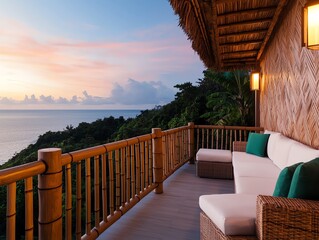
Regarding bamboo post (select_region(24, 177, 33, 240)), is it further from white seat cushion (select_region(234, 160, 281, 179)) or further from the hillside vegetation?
the hillside vegetation

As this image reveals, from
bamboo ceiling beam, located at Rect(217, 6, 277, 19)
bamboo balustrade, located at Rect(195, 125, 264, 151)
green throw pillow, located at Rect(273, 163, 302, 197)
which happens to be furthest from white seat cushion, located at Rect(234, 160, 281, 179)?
bamboo ceiling beam, located at Rect(217, 6, 277, 19)

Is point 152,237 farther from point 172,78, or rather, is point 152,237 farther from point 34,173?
point 172,78

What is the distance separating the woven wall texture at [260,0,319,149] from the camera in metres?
2.52

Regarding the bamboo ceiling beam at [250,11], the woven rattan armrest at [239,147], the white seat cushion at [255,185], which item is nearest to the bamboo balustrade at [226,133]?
the woven rattan armrest at [239,147]

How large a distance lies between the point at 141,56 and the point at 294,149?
12.7 m

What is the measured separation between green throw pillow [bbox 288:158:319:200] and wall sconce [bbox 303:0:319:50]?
3.63 feet

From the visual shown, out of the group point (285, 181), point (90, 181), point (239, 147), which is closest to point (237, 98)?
point (239, 147)

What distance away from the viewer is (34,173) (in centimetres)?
133

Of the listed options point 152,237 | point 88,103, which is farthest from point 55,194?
point 88,103

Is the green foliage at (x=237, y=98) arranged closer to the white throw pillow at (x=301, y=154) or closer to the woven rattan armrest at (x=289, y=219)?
the white throw pillow at (x=301, y=154)

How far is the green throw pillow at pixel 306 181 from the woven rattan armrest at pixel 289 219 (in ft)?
0.14

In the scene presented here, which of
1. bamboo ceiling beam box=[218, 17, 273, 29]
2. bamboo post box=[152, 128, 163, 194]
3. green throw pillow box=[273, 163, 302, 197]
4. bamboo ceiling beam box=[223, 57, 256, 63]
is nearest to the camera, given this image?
green throw pillow box=[273, 163, 302, 197]

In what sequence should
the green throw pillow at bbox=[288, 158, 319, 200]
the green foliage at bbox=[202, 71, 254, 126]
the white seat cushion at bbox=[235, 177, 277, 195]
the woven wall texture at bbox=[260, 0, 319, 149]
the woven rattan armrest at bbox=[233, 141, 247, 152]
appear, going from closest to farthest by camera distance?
the green throw pillow at bbox=[288, 158, 319, 200], the white seat cushion at bbox=[235, 177, 277, 195], the woven wall texture at bbox=[260, 0, 319, 149], the woven rattan armrest at bbox=[233, 141, 247, 152], the green foliage at bbox=[202, 71, 254, 126]

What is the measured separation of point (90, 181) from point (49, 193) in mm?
490
